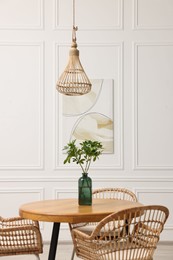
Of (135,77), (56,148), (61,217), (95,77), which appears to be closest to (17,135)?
(56,148)

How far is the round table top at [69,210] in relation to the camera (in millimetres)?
3617

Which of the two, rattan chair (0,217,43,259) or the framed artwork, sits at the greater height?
the framed artwork

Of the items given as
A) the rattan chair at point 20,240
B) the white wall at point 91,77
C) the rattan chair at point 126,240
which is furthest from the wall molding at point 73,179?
the rattan chair at point 126,240

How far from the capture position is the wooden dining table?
3617mm

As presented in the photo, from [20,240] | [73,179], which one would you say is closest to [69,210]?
[20,240]

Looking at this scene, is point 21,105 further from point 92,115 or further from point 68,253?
point 68,253

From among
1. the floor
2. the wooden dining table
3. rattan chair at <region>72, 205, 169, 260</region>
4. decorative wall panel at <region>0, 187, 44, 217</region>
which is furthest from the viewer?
decorative wall panel at <region>0, 187, 44, 217</region>

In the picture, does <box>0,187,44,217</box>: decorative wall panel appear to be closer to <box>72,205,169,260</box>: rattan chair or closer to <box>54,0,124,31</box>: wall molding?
<box>54,0,124,31</box>: wall molding

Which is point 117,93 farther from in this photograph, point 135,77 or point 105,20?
point 105,20

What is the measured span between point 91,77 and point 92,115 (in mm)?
427

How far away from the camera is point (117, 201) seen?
4.28m

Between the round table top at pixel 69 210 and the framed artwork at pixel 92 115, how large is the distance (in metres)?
1.74

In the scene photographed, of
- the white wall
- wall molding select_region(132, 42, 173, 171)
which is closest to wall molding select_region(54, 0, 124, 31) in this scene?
the white wall

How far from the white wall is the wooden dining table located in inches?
67.4
